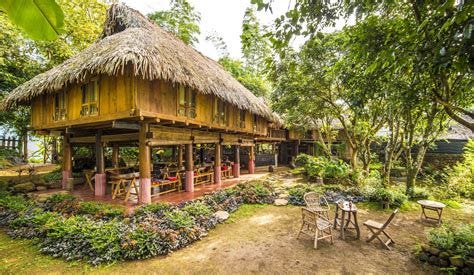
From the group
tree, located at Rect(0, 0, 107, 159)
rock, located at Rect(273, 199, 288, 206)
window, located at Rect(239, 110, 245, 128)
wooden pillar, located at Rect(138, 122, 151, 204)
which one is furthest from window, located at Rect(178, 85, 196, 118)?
tree, located at Rect(0, 0, 107, 159)

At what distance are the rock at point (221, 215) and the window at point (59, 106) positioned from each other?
7521 millimetres

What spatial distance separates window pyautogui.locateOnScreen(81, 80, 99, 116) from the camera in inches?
336

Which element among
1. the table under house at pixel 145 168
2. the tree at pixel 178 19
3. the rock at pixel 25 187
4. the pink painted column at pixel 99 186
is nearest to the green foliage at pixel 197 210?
the table under house at pixel 145 168

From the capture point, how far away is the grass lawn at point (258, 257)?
492 cm

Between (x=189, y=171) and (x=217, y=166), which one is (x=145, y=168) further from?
(x=217, y=166)

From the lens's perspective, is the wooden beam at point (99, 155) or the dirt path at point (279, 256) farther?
the wooden beam at point (99, 155)

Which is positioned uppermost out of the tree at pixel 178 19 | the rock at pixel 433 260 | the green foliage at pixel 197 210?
the tree at pixel 178 19

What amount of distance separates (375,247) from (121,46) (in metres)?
9.13

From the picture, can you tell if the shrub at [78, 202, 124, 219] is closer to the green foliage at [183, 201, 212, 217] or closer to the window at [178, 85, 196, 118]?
the green foliage at [183, 201, 212, 217]

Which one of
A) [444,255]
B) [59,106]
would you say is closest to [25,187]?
[59,106]

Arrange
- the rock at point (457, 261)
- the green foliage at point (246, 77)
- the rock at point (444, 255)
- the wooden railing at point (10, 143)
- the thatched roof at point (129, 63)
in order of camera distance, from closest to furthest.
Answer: the rock at point (457, 261) → the rock at point (444, 255) → the thatched roof at point (129, 63) → the wooden railing at point (10, 143) → the green foliage at point (246, 77)

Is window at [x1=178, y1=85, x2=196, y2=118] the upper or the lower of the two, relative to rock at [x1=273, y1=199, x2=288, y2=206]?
upper

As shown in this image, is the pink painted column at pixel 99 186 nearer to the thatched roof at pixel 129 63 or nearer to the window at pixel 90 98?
the window at pixel 90 98

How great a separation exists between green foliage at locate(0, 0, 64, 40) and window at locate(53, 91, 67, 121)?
36.0 feet
